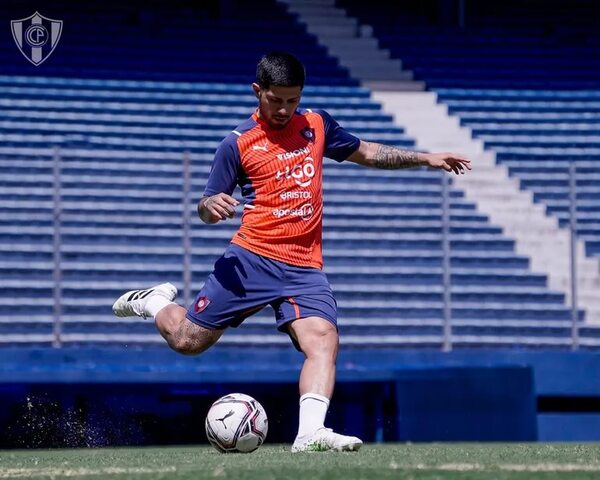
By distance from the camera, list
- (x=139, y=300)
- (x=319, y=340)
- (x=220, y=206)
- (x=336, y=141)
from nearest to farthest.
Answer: (x=220, y=206) → (x=319, y=340) → (x=336, y=141) → (x=139, y=300)

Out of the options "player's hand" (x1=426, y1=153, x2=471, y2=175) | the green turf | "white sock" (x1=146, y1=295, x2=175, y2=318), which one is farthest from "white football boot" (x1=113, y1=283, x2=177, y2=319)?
"player's hand" (x1=426, y1=153, x2=471, y2=175)

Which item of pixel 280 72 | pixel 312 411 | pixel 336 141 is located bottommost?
pixel 312 411

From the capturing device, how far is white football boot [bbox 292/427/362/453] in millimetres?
5391

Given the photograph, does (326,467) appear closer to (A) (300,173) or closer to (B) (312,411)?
(B) (312,411)

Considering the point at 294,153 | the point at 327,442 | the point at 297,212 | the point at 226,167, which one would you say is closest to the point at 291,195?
the point at 297,212

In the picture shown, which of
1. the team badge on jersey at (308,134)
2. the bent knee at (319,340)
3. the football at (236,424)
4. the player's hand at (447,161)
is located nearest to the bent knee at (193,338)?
the football at (236,424)

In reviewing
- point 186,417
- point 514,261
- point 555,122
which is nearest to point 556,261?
point 514,261

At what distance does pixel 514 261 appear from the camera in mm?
11523

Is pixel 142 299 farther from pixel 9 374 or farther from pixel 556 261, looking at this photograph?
pixel 556 261

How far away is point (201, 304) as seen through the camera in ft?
19.1

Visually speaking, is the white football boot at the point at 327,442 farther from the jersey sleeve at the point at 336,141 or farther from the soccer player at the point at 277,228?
the jersey sleeve at the point at 336,141

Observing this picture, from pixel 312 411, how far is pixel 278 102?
1.32m

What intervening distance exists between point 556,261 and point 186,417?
369 cm

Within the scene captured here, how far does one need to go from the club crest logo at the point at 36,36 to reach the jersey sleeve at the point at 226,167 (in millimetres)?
7552
